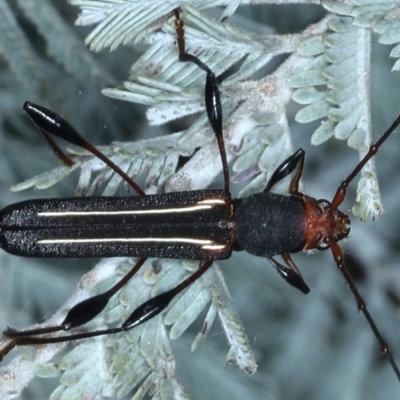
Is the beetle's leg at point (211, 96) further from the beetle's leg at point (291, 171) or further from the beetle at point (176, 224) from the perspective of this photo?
the beetle at point (176, 224)

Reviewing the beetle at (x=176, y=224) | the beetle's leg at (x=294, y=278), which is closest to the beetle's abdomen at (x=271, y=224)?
the beetle at (x=176, y=224)

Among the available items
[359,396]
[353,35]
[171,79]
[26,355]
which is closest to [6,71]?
[171,79]

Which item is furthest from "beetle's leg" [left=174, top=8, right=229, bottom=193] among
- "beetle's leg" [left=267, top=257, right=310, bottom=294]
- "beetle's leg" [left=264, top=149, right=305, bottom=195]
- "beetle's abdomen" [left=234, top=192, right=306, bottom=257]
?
"beetle's leg" [left=267, top=257, right=310, bottom=294]

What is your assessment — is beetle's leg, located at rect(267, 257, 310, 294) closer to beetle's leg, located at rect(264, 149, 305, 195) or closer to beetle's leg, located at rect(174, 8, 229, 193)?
beetle's leg, located at rect(264, 149, 305, 195)

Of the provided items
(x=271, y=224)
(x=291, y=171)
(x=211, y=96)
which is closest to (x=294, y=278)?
(x=271, y=224)

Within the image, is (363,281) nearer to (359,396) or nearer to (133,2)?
(359,396)

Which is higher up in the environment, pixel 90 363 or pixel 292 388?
pixel 90 363
